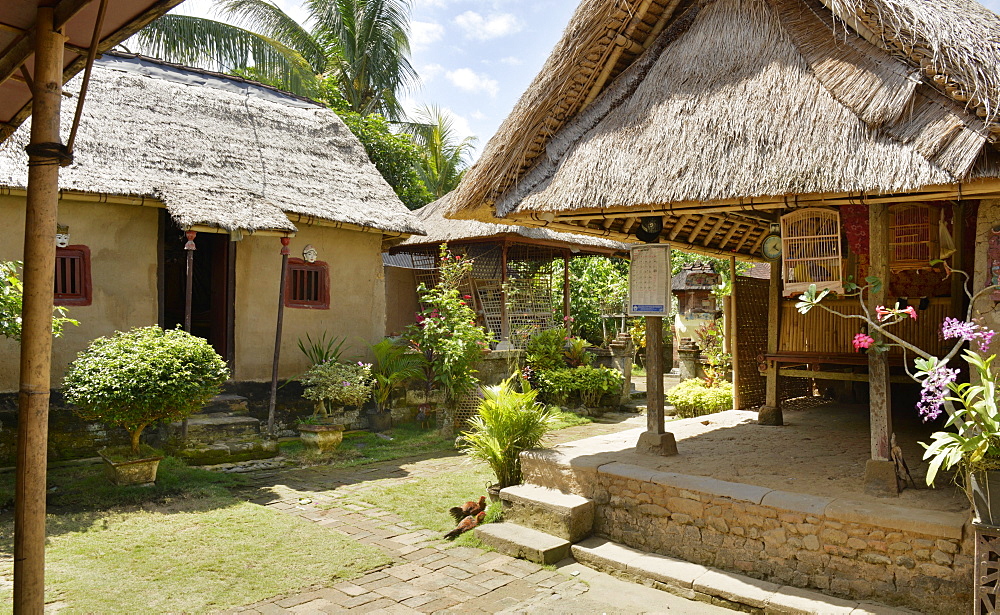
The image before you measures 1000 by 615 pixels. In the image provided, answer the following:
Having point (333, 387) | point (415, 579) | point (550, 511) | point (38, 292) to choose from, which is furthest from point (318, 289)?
point (38, 292)

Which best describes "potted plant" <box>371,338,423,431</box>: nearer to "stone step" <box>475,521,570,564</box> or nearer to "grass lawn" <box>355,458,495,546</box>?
"grass lawn" <box>355,458,495,546</box>

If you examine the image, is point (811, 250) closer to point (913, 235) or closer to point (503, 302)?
point (913, 235)

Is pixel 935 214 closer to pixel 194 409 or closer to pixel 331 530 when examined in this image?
pixel 331 530

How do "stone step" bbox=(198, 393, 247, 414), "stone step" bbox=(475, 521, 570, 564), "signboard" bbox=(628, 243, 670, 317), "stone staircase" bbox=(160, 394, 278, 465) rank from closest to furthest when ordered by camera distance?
"stone step" bbox=(475, 521, 570, 564) → "signboard" bbox=(628, 243, 670, 317) → "stone staircase" bbox=(160, 394, 278, 465) → "stone step" bbox=(198, 393, 247, 414)

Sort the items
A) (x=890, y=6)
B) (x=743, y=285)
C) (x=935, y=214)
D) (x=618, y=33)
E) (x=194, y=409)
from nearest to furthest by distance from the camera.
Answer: (x=890, y=6)
(x=935, y=214)
(x=618, y=33)
(x=194, y=409)
(x=743, y=285)

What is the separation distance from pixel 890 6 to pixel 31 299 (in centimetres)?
522

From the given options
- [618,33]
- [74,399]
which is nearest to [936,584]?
[618,33]

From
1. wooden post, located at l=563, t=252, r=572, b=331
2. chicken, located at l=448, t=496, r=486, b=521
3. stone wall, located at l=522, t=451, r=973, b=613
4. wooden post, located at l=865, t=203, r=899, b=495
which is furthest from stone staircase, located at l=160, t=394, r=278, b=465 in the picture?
wooden post, located at l=563, t=252, r=572, b=331

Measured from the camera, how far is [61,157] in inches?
113

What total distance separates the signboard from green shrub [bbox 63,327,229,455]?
14.3ft

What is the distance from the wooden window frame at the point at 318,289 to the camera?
9781 millimetres

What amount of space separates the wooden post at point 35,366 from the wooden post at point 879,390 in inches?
192

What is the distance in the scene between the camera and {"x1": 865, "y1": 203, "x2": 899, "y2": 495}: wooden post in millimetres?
4762

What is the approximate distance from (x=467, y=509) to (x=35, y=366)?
398cm
